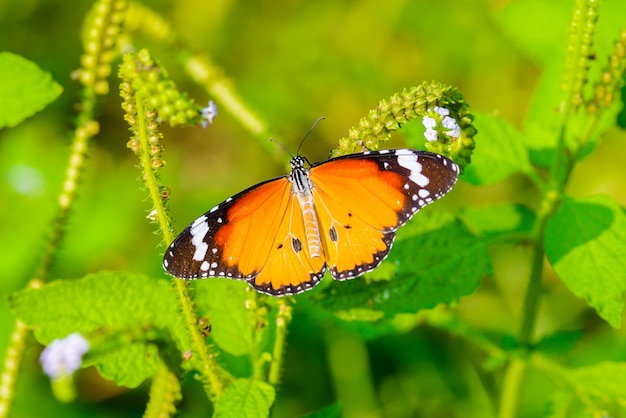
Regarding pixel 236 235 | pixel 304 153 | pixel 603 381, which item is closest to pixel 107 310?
pixel 236 235

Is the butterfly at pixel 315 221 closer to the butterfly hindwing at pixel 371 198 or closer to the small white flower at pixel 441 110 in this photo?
the butterfly hindwing at pixel 371 198

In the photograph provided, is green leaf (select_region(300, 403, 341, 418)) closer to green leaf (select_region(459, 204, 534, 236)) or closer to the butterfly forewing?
A: the butterfly forewing

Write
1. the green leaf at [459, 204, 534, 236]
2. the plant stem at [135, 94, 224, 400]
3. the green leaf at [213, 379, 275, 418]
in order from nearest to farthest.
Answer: the plant stem at [135, 94, 224, 400] < the green leaf at [213, 379, 275, 418] < the green leaf at [459, 204, 534, 236]

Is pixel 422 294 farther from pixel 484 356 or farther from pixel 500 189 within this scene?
pixel 500 189

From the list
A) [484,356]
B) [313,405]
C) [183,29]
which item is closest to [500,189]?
[484,356]

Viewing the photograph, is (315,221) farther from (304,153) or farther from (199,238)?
(304,153)

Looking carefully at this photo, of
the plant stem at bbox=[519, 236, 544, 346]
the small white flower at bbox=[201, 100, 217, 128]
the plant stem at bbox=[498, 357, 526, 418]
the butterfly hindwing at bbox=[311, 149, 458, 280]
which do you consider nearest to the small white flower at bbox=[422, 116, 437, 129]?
the butterfly hindwing at bbox=[311, 149, 458, 280]

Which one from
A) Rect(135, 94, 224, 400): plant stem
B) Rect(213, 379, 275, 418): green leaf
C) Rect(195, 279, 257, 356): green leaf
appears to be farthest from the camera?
Rect(195, 279, 257, 356): green leaf
